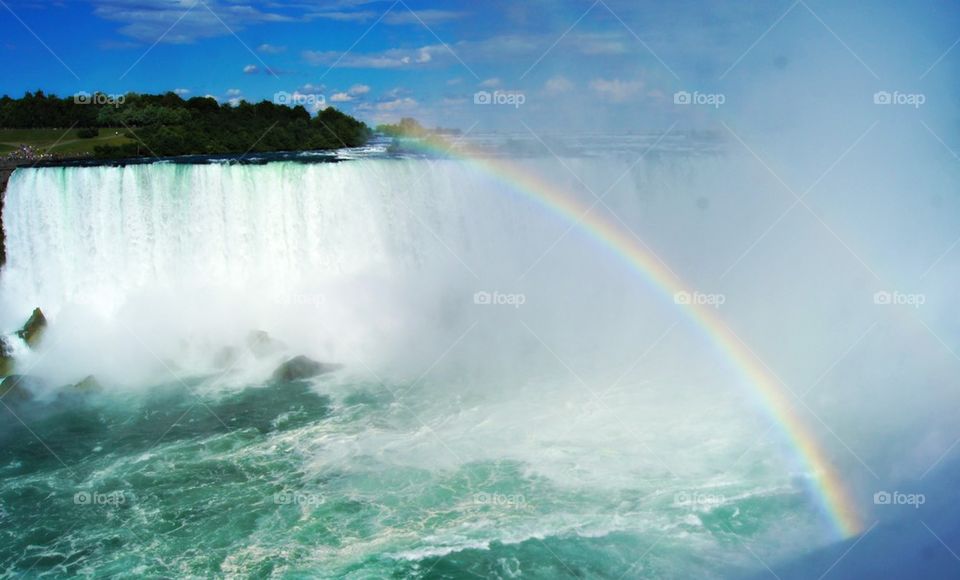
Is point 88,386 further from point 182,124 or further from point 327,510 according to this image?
point 182,124

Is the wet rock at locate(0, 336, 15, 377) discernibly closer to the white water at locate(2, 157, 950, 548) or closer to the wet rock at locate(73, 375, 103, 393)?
the white water at locate(2, 157, 950, 548)

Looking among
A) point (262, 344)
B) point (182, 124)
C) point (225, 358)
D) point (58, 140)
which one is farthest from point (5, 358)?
point (182, 124)

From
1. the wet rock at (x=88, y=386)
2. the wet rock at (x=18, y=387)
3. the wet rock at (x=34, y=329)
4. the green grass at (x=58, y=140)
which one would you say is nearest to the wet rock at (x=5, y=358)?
the wet rock at (x=34, y=329)

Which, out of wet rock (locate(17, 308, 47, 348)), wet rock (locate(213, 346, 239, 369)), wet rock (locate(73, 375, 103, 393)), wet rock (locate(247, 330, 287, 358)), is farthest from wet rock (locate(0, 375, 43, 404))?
wet rock (locate(247, 330, 287, 358))

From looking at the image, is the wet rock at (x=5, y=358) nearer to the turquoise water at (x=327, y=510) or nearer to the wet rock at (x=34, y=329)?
the wet rock at (x=34, y=329)

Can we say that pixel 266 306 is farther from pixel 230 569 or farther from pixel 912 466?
pixel 912 466
